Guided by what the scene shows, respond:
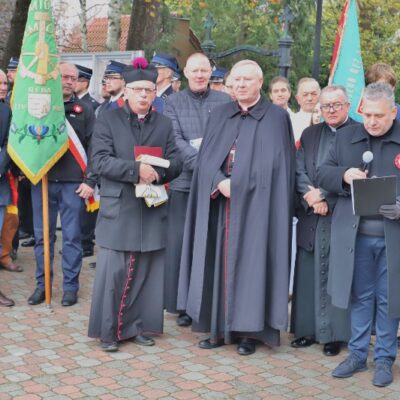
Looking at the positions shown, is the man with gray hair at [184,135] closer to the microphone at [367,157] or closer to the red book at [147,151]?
the red book at [147,151]

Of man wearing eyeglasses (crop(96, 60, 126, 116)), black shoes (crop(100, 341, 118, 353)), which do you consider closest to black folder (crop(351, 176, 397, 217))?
black shoes (crop(100, 341, 118, 353))

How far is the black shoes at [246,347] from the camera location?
6.07 metres

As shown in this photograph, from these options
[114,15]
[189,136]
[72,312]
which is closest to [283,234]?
[189,136]

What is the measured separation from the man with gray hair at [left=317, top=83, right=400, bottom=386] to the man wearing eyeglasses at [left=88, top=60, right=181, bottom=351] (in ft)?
4.09

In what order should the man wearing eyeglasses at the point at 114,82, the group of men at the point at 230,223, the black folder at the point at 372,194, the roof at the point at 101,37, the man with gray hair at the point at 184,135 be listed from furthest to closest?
the roof at the point at 101,37 < the man wearing eyeglasses at the point at 114,82 < the man with gray hair at the point at 184,135 < the group of men at the point at 230,223 < the black folder at the point at 372,194

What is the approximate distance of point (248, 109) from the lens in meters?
6.11

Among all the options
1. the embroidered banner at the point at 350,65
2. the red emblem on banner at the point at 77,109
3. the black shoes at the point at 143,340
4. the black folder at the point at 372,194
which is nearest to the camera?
the black folder at the point at 372,194

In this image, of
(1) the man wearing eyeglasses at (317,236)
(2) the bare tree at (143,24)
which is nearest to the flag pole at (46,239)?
(1) the man wearing eyeglasses at (317,236)

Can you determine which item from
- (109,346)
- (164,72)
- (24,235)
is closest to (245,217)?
(109,346)

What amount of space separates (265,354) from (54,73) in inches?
113

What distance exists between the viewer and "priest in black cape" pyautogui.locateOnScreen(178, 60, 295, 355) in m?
5.97

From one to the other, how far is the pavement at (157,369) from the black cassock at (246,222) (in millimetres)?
291

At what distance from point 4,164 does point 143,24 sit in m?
7.67

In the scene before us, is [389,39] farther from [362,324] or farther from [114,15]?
[362,324]
